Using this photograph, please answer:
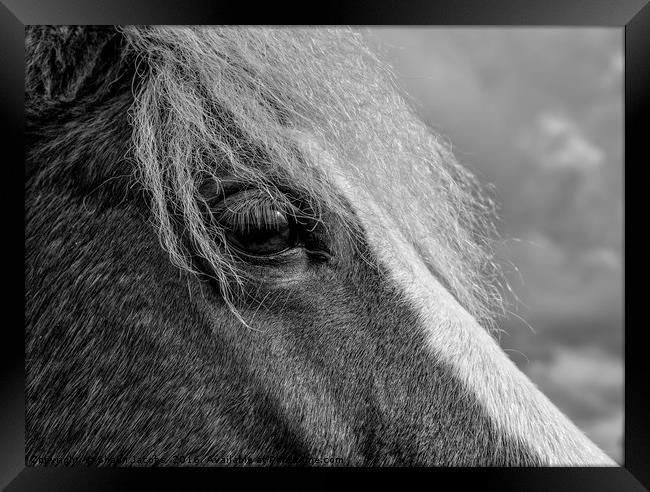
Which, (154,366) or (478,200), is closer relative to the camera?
(154,366)

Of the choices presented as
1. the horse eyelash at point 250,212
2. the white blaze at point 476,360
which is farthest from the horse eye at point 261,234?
the white blaze at point 476,360

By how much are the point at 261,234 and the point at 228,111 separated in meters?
0.25

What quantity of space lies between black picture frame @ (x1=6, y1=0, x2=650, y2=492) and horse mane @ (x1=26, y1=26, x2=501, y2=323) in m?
0.05

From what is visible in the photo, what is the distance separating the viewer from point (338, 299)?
0.89 metres

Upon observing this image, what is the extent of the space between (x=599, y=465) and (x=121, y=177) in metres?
1.05

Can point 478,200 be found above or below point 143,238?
above

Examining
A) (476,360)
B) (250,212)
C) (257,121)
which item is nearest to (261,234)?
(250,212)
